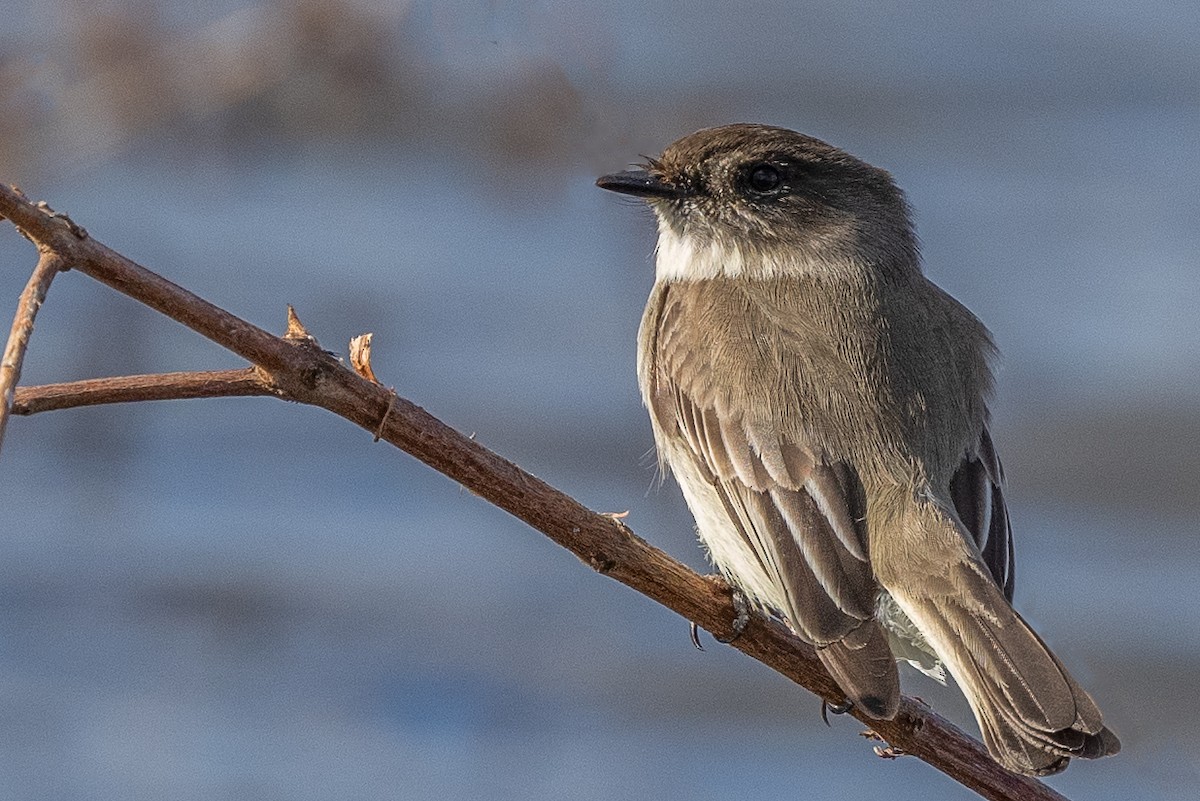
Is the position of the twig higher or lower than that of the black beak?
lower

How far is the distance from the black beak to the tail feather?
1451mm

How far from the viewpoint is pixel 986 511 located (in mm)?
3621

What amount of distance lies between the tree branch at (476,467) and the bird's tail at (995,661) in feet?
0.38

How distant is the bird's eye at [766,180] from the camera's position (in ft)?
13.8

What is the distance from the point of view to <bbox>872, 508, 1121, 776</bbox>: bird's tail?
9.37 feet

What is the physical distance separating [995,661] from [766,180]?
5.34ft

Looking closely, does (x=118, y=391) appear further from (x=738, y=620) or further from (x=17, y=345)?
(x=738, y=620)

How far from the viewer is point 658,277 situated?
4.27m

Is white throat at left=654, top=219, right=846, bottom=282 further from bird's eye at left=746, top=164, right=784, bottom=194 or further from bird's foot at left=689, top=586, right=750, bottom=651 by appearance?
bird's foot at left=689, top=586, right=750, bottom=651

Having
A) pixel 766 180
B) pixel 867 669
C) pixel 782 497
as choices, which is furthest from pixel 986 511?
pixel 766 180

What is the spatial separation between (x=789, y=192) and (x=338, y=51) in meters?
1.24

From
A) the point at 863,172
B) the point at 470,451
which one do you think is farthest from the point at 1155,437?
the point at 470,451

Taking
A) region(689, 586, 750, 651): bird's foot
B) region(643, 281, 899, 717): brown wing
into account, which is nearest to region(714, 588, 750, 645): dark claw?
region(689, 586, 750, 651): bird's foot

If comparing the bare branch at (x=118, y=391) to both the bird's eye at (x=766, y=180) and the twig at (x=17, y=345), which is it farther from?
the bird's eye at (x=766, y=180)
